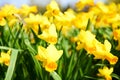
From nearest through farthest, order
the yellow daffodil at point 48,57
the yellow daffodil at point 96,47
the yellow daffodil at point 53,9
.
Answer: the yellow daffodil at point 48,57 < the yellow daffodil at point 96,47 < the yellow daffodil at point 53,9

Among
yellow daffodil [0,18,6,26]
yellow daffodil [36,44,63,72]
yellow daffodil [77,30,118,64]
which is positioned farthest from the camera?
yellow daffodil [0,18,6,26]

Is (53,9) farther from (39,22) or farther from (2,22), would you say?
(2,22)

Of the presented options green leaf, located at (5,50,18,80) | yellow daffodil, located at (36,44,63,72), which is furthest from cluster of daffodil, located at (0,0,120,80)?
green leaf, located at (5,50,18,80)

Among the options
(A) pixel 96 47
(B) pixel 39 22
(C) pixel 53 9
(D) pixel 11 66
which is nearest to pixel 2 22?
(B) pixel 39 22

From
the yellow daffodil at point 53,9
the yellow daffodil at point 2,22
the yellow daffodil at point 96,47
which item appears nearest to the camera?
the yellow daffodil at point 96,47

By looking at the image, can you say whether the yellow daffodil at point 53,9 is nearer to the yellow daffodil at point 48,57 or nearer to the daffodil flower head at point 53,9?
the daffodil flower head at point 53,9

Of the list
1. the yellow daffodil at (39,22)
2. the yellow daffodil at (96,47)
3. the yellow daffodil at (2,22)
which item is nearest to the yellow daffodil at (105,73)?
the yellow daffodil at (96,47)

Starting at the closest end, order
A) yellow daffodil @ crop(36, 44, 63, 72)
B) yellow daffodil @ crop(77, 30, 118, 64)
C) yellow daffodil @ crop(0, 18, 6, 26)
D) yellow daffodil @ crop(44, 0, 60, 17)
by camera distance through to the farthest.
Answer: yellow daffodil @ crop(36, 44, 63, 72)
yellow daffodil @ crop(77, 30, 118, 64)
yellow daffodil @ crop(0, 18, 6, 26)
yellow daffodil @ crop(44, 0, 60, 17)

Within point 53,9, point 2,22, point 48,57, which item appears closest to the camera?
point 48,57

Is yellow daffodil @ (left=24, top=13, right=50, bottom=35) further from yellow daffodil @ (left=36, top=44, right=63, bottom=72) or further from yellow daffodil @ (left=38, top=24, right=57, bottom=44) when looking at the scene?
yellow daffodil @ (left=36, top=44, right=63, bottom=72)

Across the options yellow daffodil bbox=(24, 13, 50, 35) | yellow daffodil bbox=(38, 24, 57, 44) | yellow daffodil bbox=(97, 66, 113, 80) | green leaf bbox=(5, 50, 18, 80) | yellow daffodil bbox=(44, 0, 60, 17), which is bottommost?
yellow daffodil bbox=(97, 66, 113, 80)

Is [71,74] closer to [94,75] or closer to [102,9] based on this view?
[94,75]

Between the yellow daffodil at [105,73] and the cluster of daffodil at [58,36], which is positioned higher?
the cluster of daffodil at [58,36]
